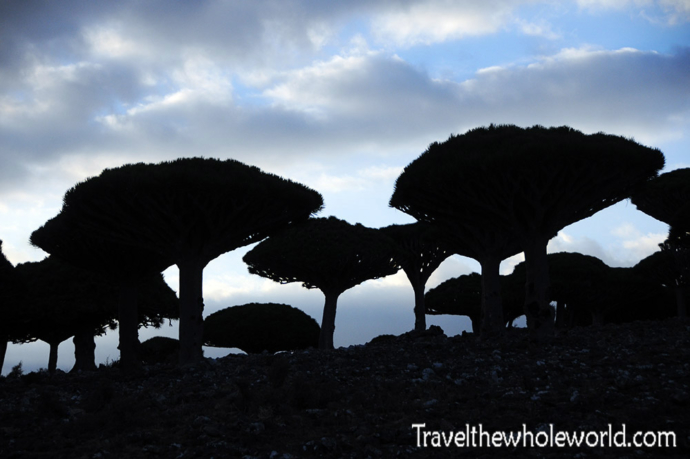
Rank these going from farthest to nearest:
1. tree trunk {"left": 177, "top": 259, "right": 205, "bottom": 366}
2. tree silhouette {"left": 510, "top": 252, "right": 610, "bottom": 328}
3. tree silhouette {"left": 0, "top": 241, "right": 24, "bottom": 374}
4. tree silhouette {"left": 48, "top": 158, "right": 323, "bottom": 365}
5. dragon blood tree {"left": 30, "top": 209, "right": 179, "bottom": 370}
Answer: tree silhouette {"left": 510, "top": 252, "right": 610, "bottom": 328} < tree silhouette {"left": 0, "top": 241, "right": 24, "bottom": 374} < dragon blood tree {"left": 30, "top": 209, "right": 179, "bottom": 370} < tree trunk {"left": 177, "top": 259, "right": 205, "bottom": 366} < tree silhouette {"left": 48, "top": 158, "right": 323, "bottom": 365}

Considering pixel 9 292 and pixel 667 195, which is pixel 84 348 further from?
pixel 667 195

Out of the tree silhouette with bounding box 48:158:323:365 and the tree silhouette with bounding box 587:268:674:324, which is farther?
the tree silhouette with bounding box 587:268:674:324

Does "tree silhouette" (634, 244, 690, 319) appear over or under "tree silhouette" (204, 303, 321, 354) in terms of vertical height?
over

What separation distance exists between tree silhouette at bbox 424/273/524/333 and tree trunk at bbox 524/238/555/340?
2612 cm

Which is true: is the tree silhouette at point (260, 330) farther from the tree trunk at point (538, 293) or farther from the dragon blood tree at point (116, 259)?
Answer: the tree trunk at point (538, 293)

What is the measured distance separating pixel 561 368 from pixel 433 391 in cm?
354

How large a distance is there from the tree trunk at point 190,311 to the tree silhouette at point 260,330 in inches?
832

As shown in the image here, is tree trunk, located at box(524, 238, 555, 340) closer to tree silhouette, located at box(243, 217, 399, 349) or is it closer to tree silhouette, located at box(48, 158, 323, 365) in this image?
tree silhouette, located at box(48, 158, 323, 365)

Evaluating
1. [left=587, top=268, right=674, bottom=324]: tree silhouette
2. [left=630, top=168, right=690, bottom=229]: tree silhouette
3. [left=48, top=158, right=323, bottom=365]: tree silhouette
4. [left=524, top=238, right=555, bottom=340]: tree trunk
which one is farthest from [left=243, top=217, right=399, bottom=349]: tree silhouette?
[left=587, top=268, right=674, bottom=324]: tree silhouette


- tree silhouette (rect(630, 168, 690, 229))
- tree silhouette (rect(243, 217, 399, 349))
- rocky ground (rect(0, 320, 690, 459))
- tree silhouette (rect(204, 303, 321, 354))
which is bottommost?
rocky ground (rect(0, 320, 690, 459))

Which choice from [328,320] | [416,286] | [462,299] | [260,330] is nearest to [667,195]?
[462,299]

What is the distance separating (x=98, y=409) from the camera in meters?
13.4

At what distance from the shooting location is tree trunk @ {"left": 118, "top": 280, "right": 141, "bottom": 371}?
22547 millimetres

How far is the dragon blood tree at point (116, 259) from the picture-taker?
72.5ft
